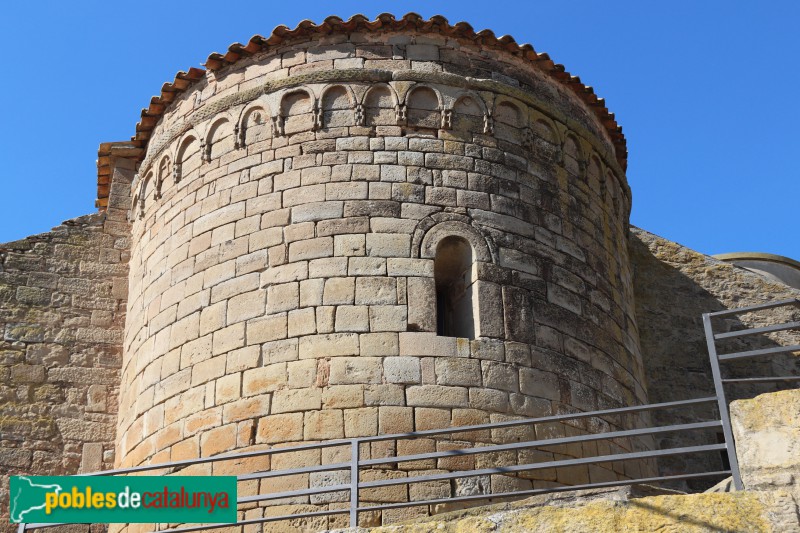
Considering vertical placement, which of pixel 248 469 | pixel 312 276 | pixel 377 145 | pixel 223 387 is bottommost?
pixel 248 469

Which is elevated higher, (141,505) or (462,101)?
(462,101)

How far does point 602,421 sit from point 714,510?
322 centimetres

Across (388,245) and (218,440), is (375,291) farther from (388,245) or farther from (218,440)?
(218,440)

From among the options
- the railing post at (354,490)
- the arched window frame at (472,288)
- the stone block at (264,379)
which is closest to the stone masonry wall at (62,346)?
the stone block at (264,379)

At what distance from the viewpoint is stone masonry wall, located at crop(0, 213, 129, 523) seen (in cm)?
923

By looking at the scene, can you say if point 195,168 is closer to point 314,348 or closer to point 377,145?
point 377,145

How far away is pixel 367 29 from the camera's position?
9.23 metres

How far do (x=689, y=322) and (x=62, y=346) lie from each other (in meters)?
6.51

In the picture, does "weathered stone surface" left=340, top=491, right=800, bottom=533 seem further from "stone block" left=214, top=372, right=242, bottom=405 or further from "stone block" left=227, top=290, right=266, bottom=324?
"stone block" left=227, top=290, right=266, bottom=324

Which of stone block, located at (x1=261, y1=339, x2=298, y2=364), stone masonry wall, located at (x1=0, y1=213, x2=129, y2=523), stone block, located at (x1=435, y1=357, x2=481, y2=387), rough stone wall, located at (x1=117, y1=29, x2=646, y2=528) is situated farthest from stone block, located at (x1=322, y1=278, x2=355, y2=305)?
stone masonry wall, located at (x1=0, y1=213, x2=129, y2=523)

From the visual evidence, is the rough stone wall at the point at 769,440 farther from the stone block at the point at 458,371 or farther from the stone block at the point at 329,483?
the stone block at the point at 329,483

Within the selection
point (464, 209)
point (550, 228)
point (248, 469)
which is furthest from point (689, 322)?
point (248, 469)

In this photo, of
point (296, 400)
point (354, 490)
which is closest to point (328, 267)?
point (296, 400)

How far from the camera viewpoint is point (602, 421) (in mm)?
8344
